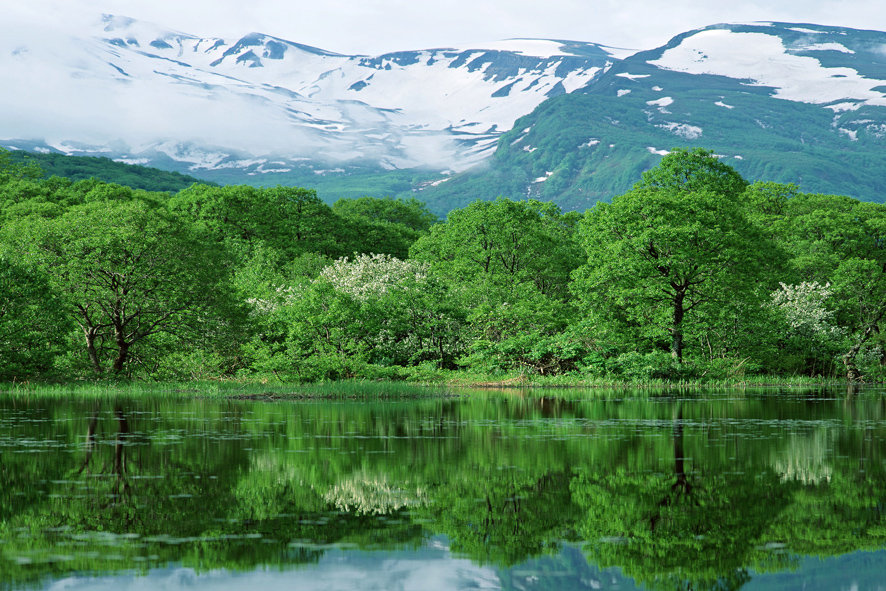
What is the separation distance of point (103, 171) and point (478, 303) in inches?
5043

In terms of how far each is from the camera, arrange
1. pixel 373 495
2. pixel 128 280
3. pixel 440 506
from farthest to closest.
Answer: pixel 128 280
pixel 373 495
pixel 440 506

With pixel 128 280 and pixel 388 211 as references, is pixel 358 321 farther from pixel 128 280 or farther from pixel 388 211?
pixel 388 211

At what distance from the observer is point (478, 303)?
56.3 m

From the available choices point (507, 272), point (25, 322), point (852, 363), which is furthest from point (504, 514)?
point (507, 272)

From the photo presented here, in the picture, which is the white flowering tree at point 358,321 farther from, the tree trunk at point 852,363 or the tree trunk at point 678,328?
the tree trunk at point 852,363

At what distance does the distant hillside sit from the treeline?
88556 millimetres

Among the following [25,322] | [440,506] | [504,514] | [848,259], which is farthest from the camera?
[848,259]

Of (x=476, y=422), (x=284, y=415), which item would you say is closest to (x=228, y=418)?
(x=284, y=415)

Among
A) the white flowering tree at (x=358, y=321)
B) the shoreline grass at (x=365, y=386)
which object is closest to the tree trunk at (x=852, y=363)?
the shoreline grass at (x=365, y=386)

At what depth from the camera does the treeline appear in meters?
42.1

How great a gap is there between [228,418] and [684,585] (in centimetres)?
1914

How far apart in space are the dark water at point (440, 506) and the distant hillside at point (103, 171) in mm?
136923

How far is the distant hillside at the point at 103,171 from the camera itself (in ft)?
498

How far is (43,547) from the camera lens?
10109 mm
